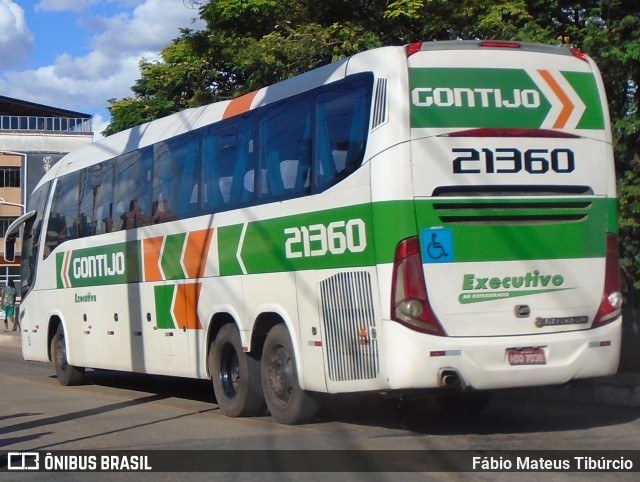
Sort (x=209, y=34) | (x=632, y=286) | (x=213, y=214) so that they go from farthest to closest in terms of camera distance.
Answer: (x=209, y=34), (x=632, y=286), (x=213, y=214)

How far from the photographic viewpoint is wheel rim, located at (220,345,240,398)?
12562 millimetres

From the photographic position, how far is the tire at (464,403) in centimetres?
1172

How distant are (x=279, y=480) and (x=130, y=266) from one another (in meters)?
7.19

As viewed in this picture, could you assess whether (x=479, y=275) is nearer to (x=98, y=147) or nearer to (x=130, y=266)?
(x=130, y=266)

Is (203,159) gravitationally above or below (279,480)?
above

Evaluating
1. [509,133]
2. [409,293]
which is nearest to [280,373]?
[409,293]

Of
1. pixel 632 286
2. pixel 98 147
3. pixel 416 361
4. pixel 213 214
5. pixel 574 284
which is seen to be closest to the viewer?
pixel 416 361

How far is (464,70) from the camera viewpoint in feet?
32.2

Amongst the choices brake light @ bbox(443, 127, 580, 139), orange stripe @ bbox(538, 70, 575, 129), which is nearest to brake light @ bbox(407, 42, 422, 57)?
brake light @ bbox(443, 127, 580, 139)

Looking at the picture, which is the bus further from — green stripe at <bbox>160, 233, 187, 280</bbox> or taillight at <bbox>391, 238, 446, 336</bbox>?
green stripe at <bbox>160, 233, 187, 280</bbox>

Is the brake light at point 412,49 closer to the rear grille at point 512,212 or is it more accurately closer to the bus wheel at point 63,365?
the rear grille at point 512,212

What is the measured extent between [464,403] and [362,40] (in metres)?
9.10

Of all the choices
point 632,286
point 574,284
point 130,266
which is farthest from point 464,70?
point 130,266

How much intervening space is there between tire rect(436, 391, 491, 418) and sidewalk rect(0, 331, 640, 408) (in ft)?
3.09
